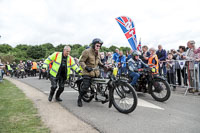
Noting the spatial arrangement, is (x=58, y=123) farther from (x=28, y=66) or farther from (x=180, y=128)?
(x=28, y=66)

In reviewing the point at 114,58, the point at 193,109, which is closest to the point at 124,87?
the point at 193,109

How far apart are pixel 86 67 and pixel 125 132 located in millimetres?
2035

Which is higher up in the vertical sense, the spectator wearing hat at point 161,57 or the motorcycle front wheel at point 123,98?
the spectator wearing hat at point 161,57

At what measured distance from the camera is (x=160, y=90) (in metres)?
5.29

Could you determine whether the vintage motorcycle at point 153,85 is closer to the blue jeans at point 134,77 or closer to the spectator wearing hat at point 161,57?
the blue jeans at point 134,77

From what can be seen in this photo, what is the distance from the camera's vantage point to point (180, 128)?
314 centimetres

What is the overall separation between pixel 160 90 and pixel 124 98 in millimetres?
1782

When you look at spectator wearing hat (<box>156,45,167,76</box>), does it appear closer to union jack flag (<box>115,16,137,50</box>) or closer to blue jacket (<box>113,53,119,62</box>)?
union jack flag (<box>115,16,137,50</box>)

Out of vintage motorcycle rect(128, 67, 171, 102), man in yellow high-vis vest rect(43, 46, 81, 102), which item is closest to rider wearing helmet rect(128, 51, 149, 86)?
vintage motorcycle rect(128, 67, 171, 102)

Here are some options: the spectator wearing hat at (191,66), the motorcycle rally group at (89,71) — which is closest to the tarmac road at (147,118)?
the motorcycle rally group at (89,71)

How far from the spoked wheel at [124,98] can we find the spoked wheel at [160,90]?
5.65ft

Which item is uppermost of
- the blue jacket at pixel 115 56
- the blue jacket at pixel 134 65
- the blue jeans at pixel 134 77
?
the blue jacket at pixel 115 56

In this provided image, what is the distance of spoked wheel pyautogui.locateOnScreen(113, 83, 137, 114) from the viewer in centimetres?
381

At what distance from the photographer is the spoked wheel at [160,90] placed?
16.7ft
